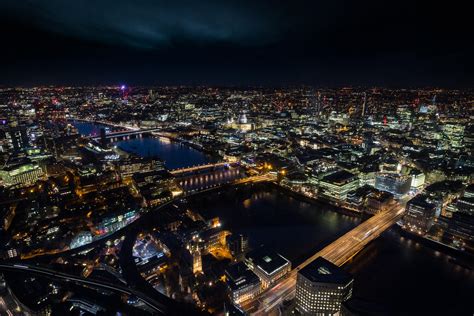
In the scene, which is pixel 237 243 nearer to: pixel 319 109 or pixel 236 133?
pixel 236 133

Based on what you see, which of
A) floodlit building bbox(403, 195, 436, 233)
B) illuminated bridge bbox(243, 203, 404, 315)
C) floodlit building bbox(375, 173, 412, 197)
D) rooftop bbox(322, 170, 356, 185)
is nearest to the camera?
illuminated bridge bbox(243, 203, 404, 315)

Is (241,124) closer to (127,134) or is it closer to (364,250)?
(127,134)

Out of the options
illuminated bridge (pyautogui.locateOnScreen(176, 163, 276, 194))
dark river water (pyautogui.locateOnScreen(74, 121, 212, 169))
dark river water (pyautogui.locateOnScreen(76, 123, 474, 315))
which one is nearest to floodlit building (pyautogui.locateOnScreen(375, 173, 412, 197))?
dark river water (pyautogui.locateOnScreen(76, 123, 474, 315))

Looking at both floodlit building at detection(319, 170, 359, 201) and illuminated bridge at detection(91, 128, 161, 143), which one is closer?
floodlit building at detection(319, 170, 359, 201)

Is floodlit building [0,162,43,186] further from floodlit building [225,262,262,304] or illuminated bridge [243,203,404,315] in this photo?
illuminated bridge [243,203,404,315]

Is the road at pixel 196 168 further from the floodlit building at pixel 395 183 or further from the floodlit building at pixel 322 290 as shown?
the floodlit building at pixel 322 290

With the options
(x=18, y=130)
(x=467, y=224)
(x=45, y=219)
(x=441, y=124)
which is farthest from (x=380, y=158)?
(x=18, y=130)
